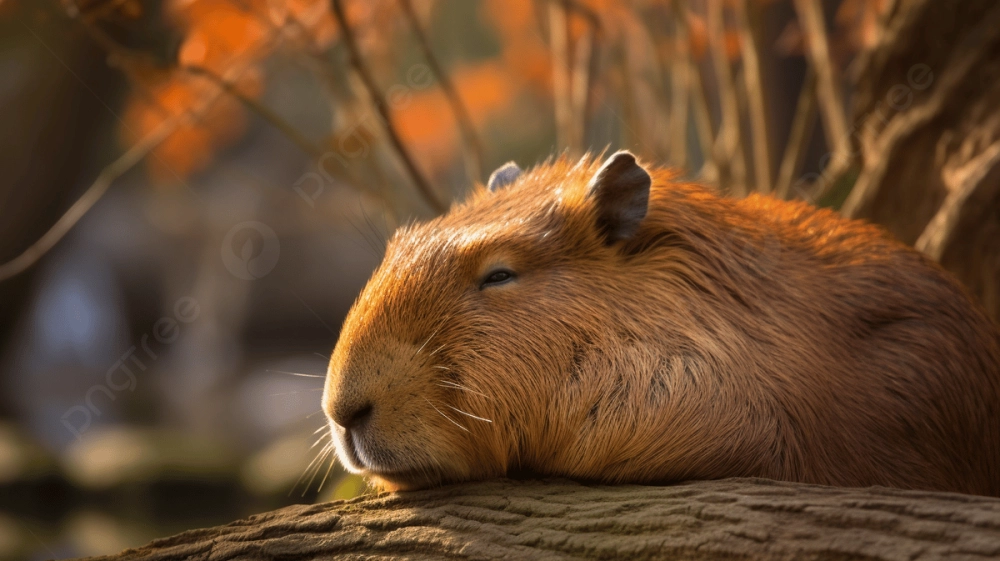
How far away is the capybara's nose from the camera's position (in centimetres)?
165

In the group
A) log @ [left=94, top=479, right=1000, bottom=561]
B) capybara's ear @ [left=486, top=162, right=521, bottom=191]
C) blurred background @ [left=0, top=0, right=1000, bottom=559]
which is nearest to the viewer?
log @ [left=94, top=479, right=1000, bottom=561]

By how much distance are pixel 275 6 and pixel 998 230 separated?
3127mm

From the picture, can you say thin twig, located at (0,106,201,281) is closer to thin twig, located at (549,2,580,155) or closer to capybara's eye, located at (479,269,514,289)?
thin twig, located at (549,2,580,155)

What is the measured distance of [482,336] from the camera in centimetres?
173

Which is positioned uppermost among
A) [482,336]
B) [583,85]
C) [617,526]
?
[583,85]

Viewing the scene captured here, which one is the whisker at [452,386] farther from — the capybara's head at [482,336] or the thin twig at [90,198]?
the thin twig at [90,198]

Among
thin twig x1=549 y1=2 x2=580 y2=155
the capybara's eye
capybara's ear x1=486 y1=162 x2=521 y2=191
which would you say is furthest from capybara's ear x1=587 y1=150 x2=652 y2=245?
thin twig x1=549 y1=2 x2=580 y2=155

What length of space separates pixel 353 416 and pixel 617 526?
0.61 m

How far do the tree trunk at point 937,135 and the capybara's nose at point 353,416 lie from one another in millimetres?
2313

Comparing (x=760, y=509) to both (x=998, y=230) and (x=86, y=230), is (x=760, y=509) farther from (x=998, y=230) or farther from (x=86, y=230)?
(x=86, y=230)

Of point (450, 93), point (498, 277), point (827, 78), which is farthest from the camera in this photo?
point (827, 78)

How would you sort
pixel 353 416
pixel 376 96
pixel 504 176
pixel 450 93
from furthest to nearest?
pixel 450 93, pixel 376 96, pixel 504 176, pixel 353 416

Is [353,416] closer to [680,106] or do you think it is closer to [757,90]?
[757,90]

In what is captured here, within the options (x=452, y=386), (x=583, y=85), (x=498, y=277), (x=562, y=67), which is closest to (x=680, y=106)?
(x=583, y=85)
